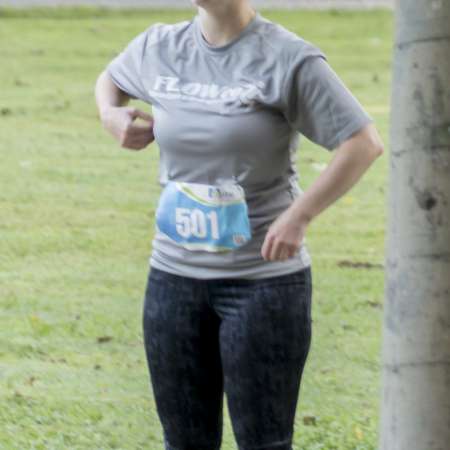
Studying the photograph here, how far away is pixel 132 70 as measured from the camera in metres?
3.42

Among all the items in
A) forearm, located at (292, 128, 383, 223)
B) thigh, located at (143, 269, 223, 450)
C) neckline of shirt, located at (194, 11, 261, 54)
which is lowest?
thigh, located at (143, 269, 223, 450)

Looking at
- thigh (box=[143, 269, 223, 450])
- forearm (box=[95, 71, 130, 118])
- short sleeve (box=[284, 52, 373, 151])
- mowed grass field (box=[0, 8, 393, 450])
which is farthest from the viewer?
mowed grass field (box=[0, 8, 393, 450])

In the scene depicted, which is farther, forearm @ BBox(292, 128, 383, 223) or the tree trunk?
forearm @ BBox(292, 128, 383, 223)

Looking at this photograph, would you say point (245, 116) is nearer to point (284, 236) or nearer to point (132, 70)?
point (284, 236)

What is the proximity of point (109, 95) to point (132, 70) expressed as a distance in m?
0.11

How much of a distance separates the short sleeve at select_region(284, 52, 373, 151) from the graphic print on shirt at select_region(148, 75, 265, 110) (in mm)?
80

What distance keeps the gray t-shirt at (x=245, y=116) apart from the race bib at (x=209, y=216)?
0.08ft

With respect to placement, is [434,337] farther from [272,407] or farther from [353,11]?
[353,11]

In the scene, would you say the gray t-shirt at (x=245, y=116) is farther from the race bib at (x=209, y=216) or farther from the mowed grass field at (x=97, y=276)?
the mowed grass field at (x=97, y=276)

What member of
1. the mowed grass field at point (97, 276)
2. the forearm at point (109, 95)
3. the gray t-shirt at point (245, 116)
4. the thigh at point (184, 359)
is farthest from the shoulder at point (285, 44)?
the mowed grass field at point (97, 276)

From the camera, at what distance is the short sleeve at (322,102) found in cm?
308

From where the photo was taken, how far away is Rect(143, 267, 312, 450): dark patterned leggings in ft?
10.6

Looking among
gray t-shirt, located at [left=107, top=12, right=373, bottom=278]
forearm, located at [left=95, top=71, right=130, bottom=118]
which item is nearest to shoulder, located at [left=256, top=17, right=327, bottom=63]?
gray t-shirt, located at [left=107, top=12, right=373, bottom=278]

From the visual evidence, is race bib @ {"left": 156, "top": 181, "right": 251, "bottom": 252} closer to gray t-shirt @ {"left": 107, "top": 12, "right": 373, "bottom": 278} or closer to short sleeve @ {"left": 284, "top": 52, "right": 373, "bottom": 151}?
gray t-shirt @ {"left": 107, "top": 12, "right": 373, "bottom": 278}
